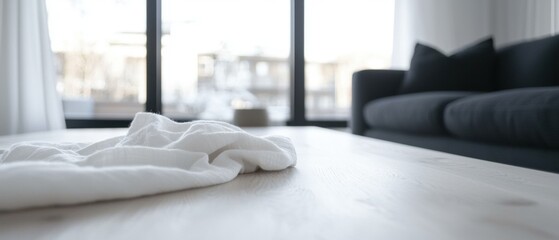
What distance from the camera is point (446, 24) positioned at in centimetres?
316

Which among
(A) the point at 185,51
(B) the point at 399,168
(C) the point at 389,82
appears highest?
(A) the point at 185,51

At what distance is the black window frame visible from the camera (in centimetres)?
297

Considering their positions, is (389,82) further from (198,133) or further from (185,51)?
(198,133)

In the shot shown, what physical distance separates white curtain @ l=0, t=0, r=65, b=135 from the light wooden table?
98.2 inches

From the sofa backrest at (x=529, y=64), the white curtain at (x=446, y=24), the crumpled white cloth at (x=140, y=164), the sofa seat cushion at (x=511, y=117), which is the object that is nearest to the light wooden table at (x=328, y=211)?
the crumpled white cloth at (x=140, y=164)

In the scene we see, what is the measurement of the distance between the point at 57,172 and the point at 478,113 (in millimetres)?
1367

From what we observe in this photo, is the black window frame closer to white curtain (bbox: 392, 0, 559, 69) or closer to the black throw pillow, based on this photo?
white curtain (bbox: 392, 0, 559, 69)

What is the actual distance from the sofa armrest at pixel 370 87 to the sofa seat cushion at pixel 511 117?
94cm

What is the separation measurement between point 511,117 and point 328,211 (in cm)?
112

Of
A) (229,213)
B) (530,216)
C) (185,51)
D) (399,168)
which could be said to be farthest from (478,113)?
Result: (185,51)

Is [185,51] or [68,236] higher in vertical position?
[185,51]

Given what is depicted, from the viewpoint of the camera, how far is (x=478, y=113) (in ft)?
4.51

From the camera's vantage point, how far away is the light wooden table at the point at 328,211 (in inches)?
11.8

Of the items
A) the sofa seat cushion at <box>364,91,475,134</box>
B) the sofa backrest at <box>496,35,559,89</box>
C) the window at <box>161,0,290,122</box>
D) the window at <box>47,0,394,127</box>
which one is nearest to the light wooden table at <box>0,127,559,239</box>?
the sofa seat cushion at <box>364,91,475,134</box>
